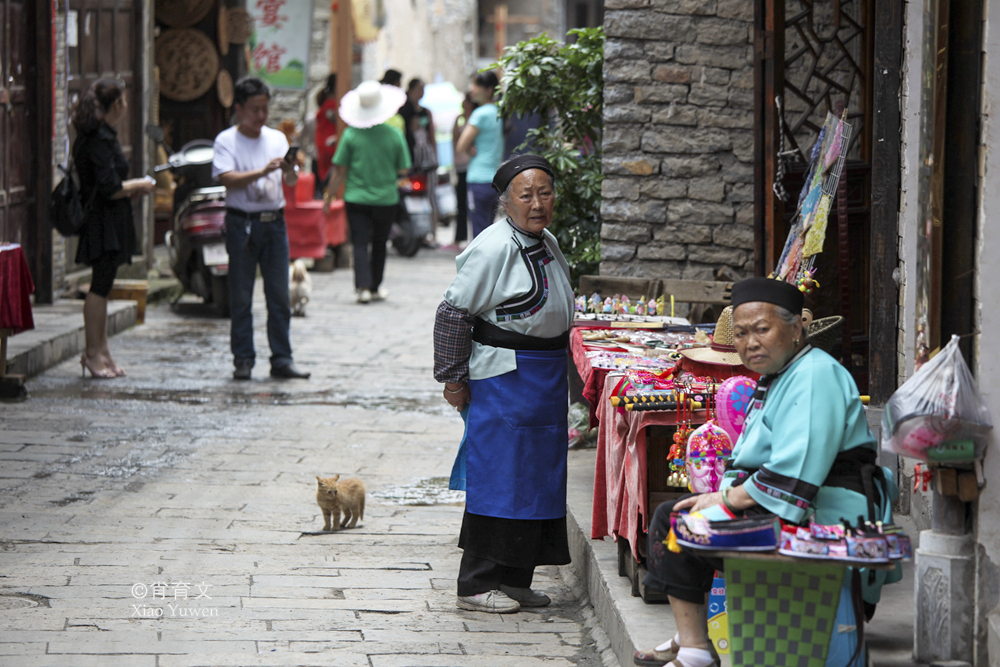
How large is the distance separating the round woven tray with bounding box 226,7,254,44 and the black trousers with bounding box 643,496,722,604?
1287cm

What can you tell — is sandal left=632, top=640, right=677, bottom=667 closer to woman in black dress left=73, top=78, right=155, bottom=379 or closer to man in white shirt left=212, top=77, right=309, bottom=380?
man in white shirt left=212, top=77, right=309, bottom=380

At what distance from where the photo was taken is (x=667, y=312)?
21.7ft

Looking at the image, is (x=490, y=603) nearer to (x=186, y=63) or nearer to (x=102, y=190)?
(x=102, y=190)

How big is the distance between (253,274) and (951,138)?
6.11m

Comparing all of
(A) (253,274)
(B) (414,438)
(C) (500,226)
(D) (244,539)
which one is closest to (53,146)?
(A) (253,274)

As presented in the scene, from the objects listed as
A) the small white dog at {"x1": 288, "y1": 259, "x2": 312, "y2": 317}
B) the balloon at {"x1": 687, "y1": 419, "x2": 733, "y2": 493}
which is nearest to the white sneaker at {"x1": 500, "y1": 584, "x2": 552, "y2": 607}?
the balloon at {"x1": 687, "y1": 419, "x2": 733, "y2": 493}

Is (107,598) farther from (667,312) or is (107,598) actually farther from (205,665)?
(667,312)

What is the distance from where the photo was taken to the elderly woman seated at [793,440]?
127 inches

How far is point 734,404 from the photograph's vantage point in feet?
12.7

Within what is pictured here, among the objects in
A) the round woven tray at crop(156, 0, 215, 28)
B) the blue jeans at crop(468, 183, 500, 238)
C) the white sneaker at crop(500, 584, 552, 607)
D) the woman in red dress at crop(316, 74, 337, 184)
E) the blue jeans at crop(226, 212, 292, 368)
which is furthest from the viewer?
the woman in red dress at crop(316, 74, 337, 184)

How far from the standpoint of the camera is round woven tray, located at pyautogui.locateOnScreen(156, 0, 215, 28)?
48.8 feet

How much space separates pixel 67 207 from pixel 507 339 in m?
4.75

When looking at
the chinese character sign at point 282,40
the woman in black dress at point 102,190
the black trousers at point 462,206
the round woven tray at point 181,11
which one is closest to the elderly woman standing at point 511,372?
the woman in black dress at point 102,190

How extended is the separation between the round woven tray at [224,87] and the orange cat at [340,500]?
414 inches
